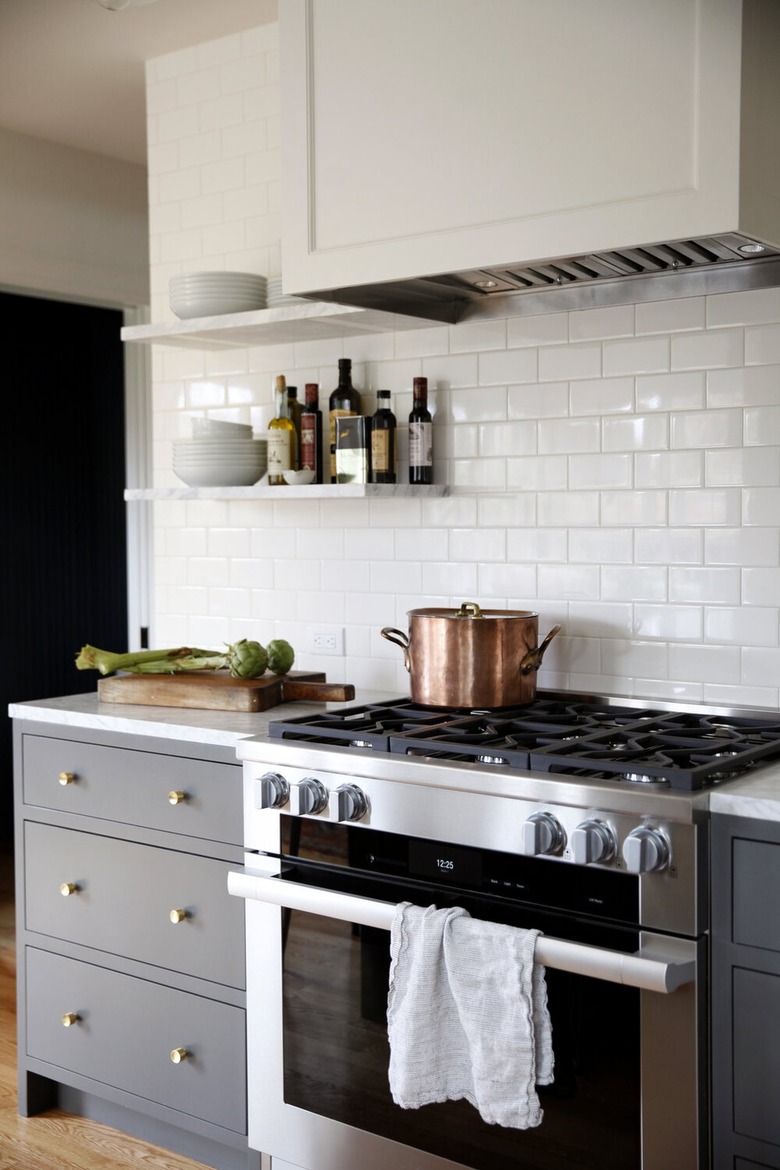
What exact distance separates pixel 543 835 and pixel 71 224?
3.67 m

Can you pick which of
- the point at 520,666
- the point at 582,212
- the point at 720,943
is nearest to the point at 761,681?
the point at 520,666

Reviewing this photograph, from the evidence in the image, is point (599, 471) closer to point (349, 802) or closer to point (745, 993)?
point (349, 802)

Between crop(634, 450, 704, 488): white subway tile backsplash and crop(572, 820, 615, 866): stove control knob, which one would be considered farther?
crop(634, 450, 704, 488): white subway tile backsplash

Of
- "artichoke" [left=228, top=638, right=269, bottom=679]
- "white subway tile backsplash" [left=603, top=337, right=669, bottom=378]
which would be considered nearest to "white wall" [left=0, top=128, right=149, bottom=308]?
"artichoke" [left=228, top=638, right=269, bottom=679]

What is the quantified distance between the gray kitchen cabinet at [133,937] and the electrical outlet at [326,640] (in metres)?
0.75

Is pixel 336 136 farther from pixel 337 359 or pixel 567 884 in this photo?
pixel 567 884

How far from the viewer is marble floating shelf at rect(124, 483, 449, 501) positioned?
3.00 meters

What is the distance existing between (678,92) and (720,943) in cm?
146

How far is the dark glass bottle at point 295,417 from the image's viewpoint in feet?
10.8

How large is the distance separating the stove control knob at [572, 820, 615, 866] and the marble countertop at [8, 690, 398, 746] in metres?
0.84

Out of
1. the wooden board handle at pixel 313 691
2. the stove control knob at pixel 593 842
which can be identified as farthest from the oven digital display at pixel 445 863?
the wooden board handle at pixel 313 691

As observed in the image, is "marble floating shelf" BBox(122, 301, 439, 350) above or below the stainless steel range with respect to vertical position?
above

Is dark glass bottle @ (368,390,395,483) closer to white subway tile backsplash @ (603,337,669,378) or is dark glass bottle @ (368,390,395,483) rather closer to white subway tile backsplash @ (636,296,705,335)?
white subway tile backsplash @ (603,337,669,378)

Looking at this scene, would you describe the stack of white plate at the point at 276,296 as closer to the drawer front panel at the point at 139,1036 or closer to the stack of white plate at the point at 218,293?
the stack of white plate at the point at 218,293
